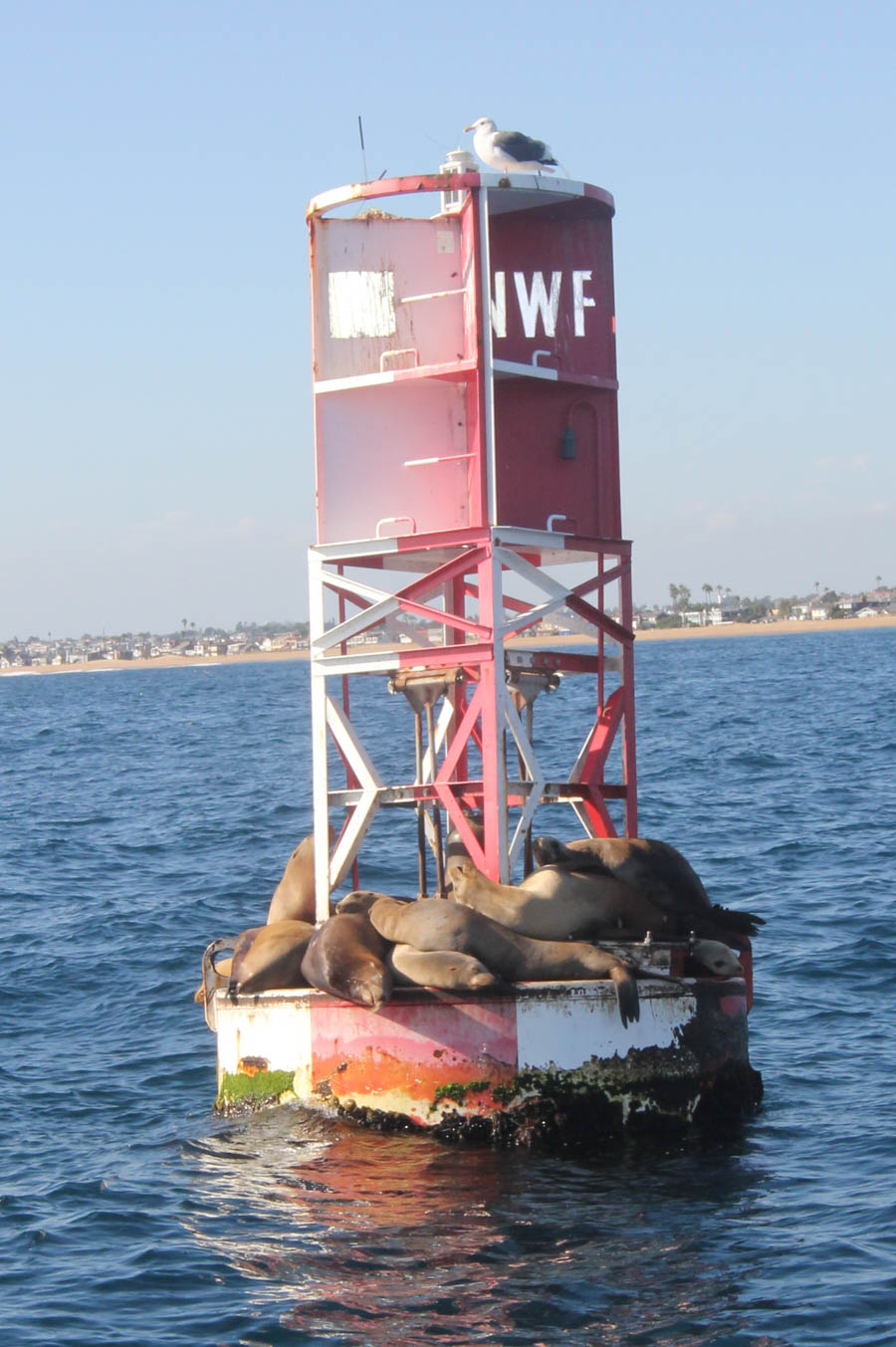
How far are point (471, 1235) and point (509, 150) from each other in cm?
931

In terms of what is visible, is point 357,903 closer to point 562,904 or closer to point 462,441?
point 562,904

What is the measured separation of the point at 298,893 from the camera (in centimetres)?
1681

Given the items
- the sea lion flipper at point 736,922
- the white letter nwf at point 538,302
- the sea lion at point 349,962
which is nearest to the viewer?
the sea lion at point 349,962

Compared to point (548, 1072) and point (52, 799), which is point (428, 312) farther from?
point (52, 799)

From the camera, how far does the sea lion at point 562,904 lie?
1480 centimetres

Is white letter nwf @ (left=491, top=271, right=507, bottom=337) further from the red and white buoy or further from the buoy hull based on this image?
the buoy hull

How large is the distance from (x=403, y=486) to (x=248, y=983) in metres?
4.58

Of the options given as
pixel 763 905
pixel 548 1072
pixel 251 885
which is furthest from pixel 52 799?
pixel 548 1072

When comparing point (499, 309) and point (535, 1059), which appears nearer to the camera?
point (535, 1059)

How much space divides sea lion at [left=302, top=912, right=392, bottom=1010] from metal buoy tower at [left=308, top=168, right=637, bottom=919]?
1.24m

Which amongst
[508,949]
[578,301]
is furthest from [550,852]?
[578,301]

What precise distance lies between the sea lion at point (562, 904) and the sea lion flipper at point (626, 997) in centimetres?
95

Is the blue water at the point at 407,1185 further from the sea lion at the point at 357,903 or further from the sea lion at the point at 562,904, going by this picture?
the sea lion at the point at 357,903

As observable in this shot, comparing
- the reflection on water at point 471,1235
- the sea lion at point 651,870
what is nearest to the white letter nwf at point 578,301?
the sea lion at point 651,870
